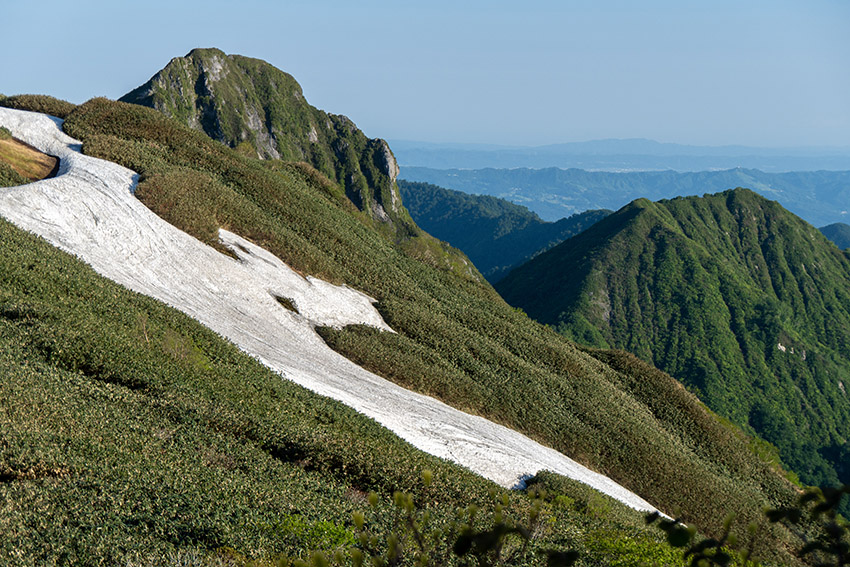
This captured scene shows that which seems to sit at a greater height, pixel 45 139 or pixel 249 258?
pixel 45 139

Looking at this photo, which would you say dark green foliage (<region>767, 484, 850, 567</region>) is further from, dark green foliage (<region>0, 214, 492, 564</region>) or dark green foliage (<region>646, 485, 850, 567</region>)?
dark green foliage (<region>0, 214, 492, 564</region>)

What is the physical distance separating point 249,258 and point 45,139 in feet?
73.9

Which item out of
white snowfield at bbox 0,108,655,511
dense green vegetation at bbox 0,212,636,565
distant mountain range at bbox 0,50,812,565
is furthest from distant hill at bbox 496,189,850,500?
dense green vegetation at bbox 0,212,636,565

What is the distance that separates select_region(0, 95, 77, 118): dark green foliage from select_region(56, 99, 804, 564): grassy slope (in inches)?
115

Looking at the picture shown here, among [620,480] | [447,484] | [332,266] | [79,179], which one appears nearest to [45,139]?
[79,179]

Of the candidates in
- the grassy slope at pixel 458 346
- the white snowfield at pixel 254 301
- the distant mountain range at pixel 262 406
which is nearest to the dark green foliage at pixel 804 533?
the distant mountain range at pixel 262 406

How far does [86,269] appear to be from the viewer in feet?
93.5

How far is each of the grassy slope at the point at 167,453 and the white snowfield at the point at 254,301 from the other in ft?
12.7

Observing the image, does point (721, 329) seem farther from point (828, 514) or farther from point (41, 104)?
point (828, 514)

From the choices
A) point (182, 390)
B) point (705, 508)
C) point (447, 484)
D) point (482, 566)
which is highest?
point (482, 566)

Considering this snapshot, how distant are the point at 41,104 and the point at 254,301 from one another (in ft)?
128

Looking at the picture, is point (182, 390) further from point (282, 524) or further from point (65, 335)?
point (282, 524)

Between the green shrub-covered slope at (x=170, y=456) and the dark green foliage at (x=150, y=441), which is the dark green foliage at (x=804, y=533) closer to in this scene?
the green shrub-covered slope at (x=170, y=456)

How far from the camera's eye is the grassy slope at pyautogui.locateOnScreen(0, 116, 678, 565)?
11.9 m
